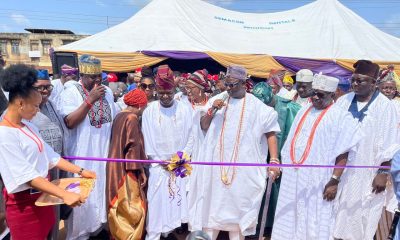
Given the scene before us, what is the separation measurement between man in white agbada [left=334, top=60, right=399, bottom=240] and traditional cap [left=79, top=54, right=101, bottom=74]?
2.74 m

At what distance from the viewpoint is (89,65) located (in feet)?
12.4

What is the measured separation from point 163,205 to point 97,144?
996 millimetres

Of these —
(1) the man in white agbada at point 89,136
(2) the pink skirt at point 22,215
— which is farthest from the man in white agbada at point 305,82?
(2) the pink skirt at point 22,215

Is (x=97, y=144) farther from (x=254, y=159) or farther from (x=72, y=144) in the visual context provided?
(x=254, y=159)

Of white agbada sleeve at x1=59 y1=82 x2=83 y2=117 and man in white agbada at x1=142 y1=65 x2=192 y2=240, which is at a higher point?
white agbada sleeve at x1=59 y1=82 x2=83 y2=117

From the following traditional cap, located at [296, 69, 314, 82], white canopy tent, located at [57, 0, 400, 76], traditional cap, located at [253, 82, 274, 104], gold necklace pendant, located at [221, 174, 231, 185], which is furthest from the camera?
white canopy tent, located at [57, 0, 400, 76]

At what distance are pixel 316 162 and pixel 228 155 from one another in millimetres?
916

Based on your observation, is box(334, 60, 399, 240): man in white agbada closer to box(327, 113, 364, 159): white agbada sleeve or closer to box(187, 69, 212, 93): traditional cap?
box(327, 113, 364, 159): white agbada sleeve

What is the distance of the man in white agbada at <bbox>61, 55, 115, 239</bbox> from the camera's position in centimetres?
377

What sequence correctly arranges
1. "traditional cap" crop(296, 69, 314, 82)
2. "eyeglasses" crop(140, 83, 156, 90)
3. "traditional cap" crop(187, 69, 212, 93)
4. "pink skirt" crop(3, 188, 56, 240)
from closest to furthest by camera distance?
"pink skirt" crop(3, 188, 56, 240) < "traditional cap" crop(187, 69, 212, 93) < "traditional cap" crop(296, 69, 314, 82) < "eyeglasses" crop(140, 83, 156, 90)

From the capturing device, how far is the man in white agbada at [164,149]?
151 inches

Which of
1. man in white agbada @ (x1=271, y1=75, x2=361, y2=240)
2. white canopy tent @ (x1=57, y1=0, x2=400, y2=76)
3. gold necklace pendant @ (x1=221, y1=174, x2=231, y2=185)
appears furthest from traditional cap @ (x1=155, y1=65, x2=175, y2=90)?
white canopy tent @ (x1=57, y1=0, x2=400, y2=76)

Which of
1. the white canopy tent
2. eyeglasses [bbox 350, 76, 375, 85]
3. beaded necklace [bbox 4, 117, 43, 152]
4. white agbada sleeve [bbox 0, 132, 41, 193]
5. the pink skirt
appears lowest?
the pink skirt

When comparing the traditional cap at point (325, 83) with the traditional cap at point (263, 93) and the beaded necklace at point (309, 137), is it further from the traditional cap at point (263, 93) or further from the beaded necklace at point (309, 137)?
the traditional cap at point (263, 93)
